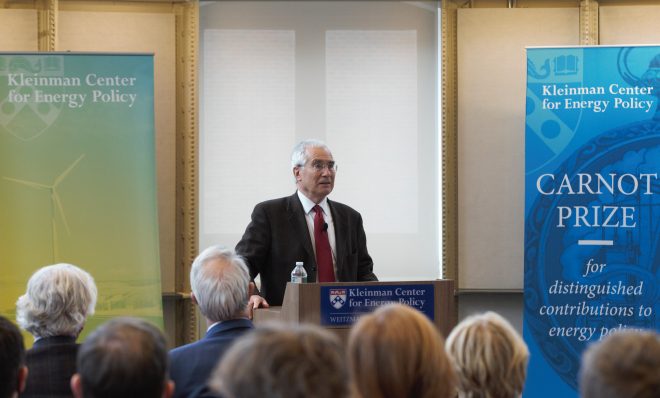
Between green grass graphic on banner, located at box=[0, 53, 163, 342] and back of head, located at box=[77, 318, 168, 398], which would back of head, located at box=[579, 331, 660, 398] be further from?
green grass graphic on banner, located at box=[0, 53, 163, 342]

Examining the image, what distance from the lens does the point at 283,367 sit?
5.16ft

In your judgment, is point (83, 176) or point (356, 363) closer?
point (356, 363)

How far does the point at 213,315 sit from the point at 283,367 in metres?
1.87

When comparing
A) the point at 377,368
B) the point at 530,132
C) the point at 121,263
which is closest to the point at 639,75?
the point at 530,132

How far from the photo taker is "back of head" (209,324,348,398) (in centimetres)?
157

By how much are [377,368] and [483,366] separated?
0.39 meters

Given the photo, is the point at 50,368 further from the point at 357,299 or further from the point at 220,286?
the point at 357,299

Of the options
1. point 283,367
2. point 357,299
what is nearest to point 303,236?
point 357,299

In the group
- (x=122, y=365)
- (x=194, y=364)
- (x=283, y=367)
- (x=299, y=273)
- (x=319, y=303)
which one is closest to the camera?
(x=283, y=367)

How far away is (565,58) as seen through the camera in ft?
20.4

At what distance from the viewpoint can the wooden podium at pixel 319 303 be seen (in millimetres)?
3947

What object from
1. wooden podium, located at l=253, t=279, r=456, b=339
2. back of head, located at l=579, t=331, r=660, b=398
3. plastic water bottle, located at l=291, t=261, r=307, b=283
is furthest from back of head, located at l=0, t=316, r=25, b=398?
plastic water bottle, located at l=291, t=261, r=307, b=283

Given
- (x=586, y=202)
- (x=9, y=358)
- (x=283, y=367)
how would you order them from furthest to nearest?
(x=586, y=202) → (x=9, y=358) → (x=283, y=367)

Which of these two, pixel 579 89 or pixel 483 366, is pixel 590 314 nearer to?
pixel 579 89
